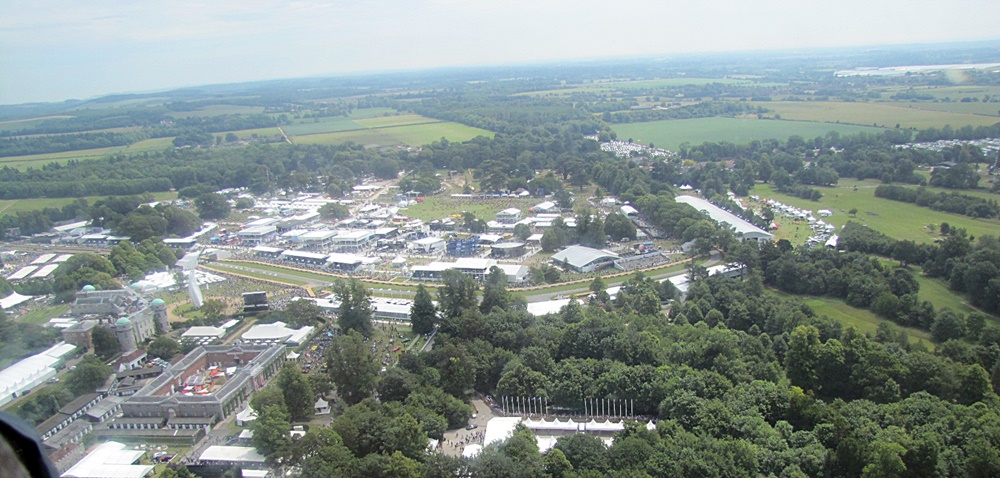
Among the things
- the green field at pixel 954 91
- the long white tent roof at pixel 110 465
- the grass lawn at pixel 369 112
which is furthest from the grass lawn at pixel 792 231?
the grass lawn at pixel 369 112

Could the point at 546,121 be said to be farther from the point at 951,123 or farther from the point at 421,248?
the point at 421,248

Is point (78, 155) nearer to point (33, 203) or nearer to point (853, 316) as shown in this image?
point (33, 203)

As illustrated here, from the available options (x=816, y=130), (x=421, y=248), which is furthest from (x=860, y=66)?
(x=421, y=248)

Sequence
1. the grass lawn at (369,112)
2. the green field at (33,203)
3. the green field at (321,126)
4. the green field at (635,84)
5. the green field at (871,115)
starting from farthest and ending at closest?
the green field at (635,84)
the grass lawn at (369,112)
the green field at (321,126)
the green field at (871,115)
the green field at (33,203)

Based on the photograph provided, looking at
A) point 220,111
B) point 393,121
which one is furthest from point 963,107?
point 220,111

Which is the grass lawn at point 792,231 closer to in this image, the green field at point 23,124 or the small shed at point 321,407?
the small shed at point 321,407

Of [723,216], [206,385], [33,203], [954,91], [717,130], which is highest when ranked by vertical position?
[954,91]
